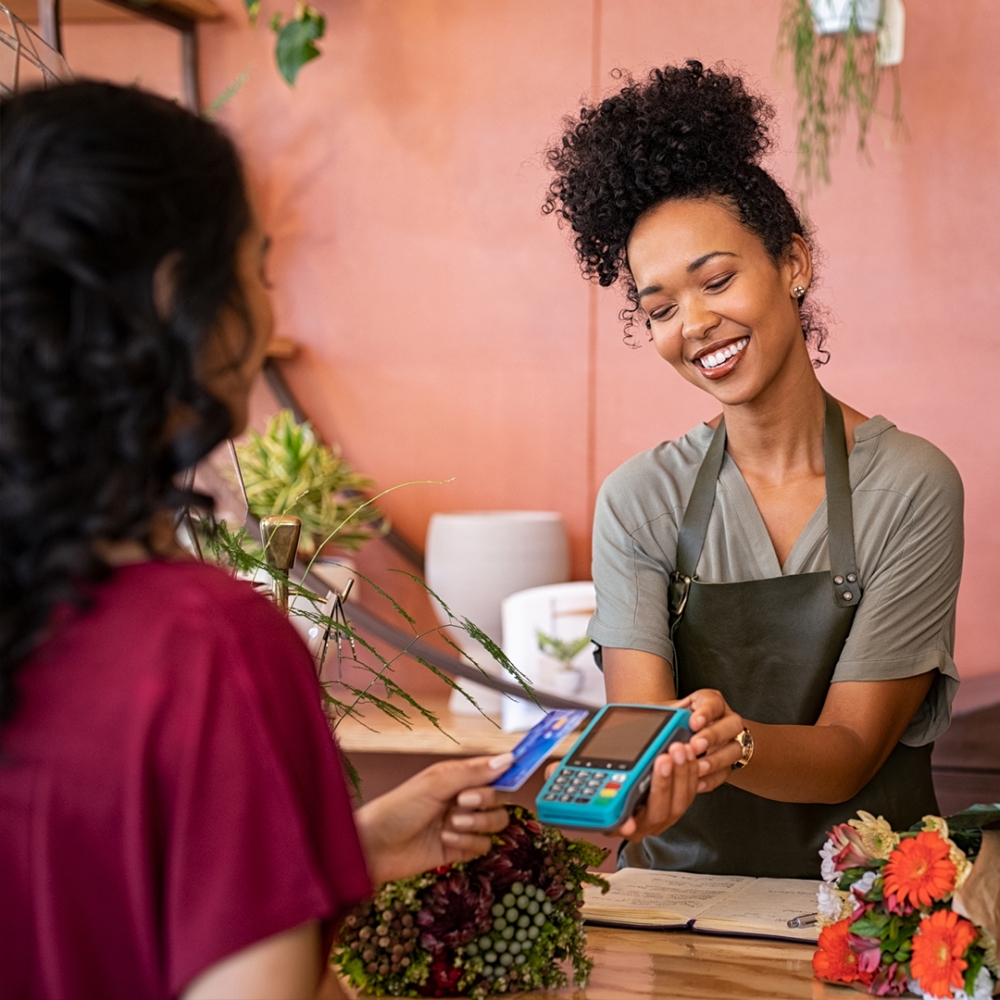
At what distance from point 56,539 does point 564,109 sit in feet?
7.99

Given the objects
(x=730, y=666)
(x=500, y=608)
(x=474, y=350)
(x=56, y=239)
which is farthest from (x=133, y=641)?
(x=474, y=350)

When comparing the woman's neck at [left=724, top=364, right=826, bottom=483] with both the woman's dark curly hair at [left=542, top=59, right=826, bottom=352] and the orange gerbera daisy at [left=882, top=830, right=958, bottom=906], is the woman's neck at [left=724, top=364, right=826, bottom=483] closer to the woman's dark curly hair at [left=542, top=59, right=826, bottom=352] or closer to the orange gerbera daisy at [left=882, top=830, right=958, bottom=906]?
the woman's dark curly hair at [left=542, top=59, right=826, bottom=352]

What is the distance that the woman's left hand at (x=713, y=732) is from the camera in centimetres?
115

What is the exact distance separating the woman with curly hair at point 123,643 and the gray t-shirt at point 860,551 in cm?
99

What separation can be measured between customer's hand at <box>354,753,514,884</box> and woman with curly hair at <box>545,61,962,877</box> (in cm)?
62

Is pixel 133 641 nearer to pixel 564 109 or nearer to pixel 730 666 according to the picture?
pixel 730 666

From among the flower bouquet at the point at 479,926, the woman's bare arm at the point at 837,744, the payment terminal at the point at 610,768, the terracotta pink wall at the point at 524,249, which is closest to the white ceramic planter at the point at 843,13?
the terracotta pink wall at the point at 524,249

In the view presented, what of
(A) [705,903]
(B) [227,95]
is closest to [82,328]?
(A) [705,903]

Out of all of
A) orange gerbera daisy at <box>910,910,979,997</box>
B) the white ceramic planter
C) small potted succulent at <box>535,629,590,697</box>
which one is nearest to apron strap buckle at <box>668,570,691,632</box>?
orange gerbera daisy at <box>910,910,979,997</box>

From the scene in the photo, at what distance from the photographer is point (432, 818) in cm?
93

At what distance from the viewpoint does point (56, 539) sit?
64cm

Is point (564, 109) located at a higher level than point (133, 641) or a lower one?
higher

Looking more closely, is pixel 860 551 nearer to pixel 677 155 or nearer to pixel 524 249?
pixel 677 155

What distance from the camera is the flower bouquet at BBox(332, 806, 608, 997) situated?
1.00 metres
